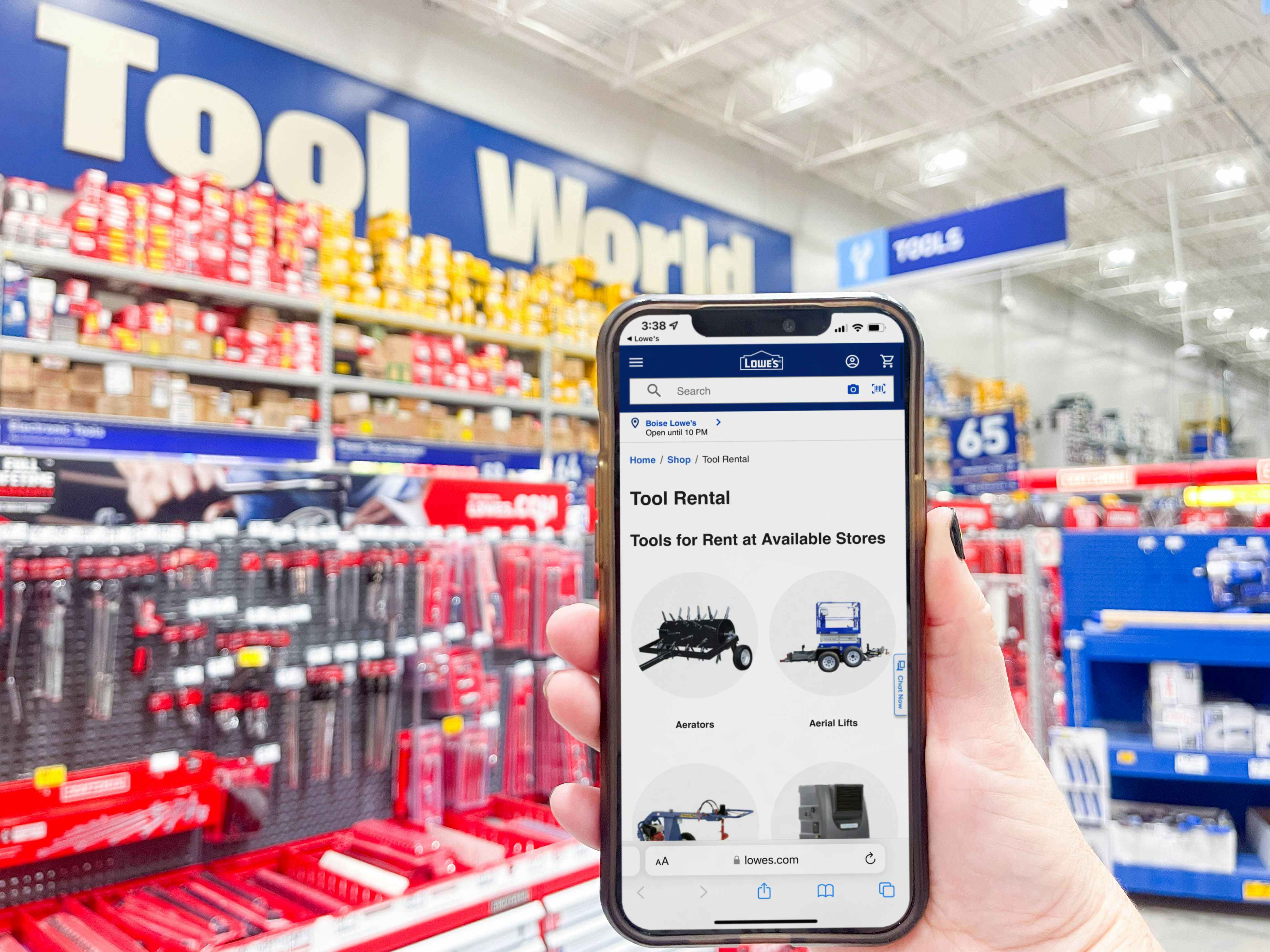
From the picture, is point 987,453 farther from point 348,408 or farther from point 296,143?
point 296,143

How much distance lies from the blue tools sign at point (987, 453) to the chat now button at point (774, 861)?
7.37 m

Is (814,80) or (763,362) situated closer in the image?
(763,362)

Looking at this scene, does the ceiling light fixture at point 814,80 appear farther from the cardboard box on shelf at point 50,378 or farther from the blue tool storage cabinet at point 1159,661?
the cardboard box on shelf at point 50,378

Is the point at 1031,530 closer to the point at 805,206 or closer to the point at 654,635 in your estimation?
the point at 654,635

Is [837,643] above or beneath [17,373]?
beneath

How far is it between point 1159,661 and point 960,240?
2.47m

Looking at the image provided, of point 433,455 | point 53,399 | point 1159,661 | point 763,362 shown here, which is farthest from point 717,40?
point 763,362

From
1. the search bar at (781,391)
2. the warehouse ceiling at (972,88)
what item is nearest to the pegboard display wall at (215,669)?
the search bar at (781,391)

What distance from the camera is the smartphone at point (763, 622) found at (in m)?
0.92

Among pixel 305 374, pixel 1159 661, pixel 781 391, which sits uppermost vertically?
pixel 305 374

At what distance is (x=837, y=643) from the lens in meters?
0.95

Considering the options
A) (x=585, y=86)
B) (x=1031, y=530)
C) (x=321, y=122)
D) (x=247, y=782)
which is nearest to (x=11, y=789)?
(x=247, y=782)

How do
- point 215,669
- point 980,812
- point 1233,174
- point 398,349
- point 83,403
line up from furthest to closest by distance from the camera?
point 1233,174 → point 398,349 → point 83,403 → point 215,669 → point 980,812

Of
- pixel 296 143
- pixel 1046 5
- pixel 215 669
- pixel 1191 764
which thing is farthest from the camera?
pixel 1046 5
